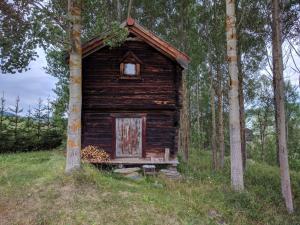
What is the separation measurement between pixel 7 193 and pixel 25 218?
7.62ft

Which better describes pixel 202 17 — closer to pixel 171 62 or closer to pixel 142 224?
pixel 171 62

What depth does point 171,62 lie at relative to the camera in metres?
16.7

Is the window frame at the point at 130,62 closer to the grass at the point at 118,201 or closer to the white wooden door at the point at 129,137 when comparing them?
the white wooden door at the point at 129,137

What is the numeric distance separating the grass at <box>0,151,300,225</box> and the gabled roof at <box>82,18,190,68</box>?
5338mm

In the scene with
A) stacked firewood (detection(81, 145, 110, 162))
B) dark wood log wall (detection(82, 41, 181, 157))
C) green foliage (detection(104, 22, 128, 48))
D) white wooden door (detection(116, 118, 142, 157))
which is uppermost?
green foliage (detection(104, 22, 128, 48))

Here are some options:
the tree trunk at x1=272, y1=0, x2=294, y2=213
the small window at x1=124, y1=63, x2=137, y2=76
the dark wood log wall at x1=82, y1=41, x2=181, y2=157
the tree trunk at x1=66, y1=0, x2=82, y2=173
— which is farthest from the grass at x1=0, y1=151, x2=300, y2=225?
the small window at x1=124, y1=63, x2=137, y2=76

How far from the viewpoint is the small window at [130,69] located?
1644 cm

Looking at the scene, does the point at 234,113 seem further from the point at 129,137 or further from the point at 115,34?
the point at 115,34

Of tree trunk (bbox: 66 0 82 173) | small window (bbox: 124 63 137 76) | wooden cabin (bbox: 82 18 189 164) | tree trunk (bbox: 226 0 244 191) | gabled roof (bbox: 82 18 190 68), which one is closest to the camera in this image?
→ tree trunk (bbox: 66 0 82 173)

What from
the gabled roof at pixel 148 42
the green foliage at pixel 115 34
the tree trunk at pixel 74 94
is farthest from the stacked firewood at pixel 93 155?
the green foliage at pixel 115 34

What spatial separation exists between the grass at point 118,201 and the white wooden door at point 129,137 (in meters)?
2.43

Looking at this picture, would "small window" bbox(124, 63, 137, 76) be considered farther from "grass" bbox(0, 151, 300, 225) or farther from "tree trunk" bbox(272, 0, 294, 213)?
"tree trunk" bbox(272, 0, 294, 213)

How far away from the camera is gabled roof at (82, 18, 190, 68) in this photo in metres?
15.6

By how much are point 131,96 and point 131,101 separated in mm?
234
